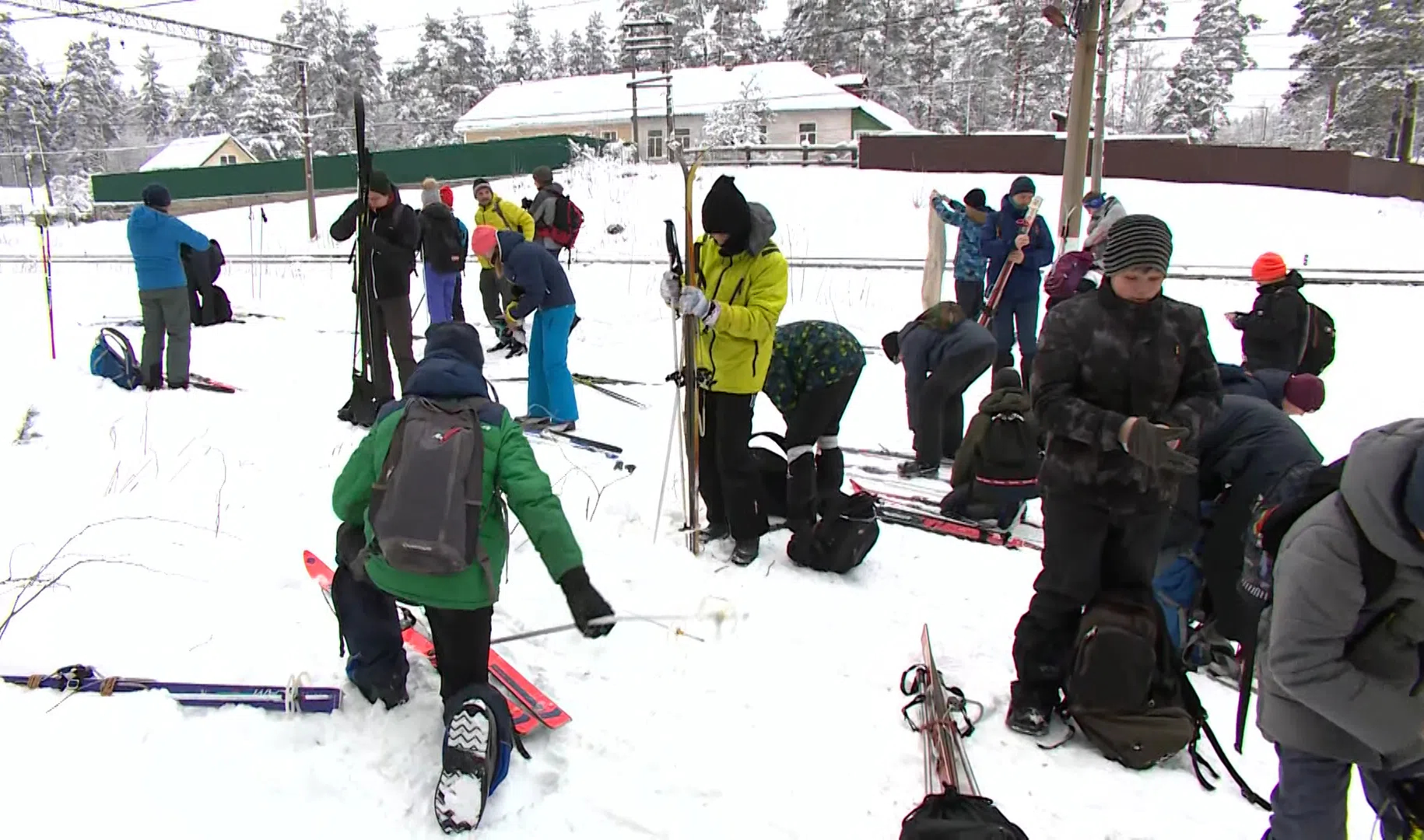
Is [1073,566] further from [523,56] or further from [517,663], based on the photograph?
[523,56]

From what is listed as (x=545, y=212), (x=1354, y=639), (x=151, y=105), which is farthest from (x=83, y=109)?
(x=1354, y=639)

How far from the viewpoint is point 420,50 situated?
5266 centimetres

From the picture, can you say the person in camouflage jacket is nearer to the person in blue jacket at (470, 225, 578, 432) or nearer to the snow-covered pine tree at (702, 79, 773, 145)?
the person in blue jacket at (470, 225, 578, 432)

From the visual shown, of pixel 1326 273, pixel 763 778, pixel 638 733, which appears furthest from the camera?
pixel 1326 273

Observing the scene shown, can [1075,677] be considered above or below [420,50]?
below

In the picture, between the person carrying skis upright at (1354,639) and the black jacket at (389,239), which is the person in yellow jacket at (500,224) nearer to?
the black jacket at (389,239)

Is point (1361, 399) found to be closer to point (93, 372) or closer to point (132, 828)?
point (132, 828)

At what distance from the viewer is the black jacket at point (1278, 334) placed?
15.0 ft

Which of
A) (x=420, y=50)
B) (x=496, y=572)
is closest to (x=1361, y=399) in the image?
(x=496, y=572)

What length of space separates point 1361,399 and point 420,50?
55423mm

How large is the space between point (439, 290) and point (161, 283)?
8.50ft

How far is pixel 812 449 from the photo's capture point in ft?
15.8

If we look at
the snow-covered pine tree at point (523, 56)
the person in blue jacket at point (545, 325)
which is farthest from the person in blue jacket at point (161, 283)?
the snow-covered pine tree at point (523, 56)

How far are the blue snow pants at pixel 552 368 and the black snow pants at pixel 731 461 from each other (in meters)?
2.45
